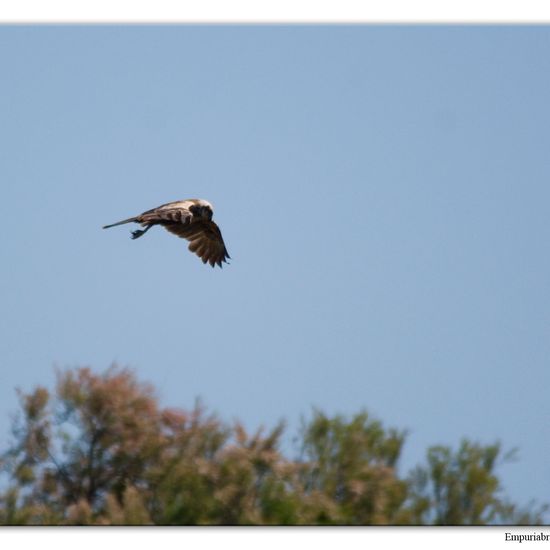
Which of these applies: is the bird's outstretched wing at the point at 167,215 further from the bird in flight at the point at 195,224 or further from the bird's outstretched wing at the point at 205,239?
the bird's outstretched wing at the point at 205,239

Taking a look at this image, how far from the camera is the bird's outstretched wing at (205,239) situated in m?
22.1

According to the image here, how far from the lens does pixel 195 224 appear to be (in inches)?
872

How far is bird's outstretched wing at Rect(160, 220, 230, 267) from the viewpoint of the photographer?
22.1m

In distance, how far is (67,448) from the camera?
19.8m

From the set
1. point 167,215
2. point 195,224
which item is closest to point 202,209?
point 195,224

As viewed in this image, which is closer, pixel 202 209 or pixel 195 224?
pixel 202 209

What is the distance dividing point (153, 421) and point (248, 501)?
1690 mm

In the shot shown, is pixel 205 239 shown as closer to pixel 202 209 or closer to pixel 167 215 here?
pixel 202 209

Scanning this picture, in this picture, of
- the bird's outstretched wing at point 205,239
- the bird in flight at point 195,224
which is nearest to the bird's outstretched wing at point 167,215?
the bird in flight at point 195,224

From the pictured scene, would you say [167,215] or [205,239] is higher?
[205,239]

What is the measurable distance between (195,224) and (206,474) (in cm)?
406

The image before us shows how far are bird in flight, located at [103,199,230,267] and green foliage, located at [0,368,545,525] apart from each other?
180cm

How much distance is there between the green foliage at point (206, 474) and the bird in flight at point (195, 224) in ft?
5.92

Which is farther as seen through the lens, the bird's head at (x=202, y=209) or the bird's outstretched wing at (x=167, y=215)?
the bird's head at (x=202, y=209)
